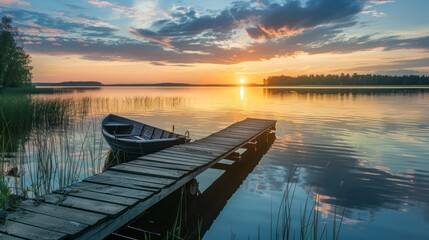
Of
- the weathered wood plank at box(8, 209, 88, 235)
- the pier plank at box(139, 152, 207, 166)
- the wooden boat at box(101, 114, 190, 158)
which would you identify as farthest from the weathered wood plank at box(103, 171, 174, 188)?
the wooden boat at box(101, 114, 190, 158)

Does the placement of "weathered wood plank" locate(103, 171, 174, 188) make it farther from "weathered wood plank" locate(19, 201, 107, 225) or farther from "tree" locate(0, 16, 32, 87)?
"tree" locate(0, 16, 32, 87)

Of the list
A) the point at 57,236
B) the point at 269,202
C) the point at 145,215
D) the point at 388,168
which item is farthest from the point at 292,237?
the point at 388,168

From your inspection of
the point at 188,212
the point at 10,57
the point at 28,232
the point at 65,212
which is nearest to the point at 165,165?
the point at 188,212

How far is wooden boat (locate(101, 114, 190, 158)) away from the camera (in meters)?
9.41

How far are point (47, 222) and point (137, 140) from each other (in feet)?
19.2

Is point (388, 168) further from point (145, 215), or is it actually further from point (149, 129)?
point (149, 129)

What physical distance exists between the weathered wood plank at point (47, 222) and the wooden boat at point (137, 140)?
534cm

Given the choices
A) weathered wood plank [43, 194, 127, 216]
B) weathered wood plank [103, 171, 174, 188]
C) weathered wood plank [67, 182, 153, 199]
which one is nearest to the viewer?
weathered wood plank [43, 194, 127, 216]

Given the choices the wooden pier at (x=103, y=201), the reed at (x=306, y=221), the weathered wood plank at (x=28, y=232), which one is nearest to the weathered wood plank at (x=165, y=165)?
the wooden pier at (x=103, y=201)

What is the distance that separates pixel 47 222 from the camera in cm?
374

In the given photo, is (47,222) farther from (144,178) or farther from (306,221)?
(306,221)

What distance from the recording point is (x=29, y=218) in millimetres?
3850

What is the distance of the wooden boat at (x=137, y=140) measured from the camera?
30.9 feet

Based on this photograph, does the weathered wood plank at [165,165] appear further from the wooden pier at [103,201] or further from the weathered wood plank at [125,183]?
the weathered wood plank at [125,183]
